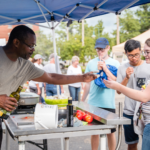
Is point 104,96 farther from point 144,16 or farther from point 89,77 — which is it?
point 144,16

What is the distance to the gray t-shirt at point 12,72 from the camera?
2.29 m

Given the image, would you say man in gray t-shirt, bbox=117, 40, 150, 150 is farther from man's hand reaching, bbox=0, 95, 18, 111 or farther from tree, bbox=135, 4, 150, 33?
tree, bbox=135, 4, 150, 33

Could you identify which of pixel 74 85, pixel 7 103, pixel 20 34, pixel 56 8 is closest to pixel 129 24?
pixel 74 85

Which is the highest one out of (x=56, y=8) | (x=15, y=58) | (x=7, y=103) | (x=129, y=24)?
(x=129, y=24)

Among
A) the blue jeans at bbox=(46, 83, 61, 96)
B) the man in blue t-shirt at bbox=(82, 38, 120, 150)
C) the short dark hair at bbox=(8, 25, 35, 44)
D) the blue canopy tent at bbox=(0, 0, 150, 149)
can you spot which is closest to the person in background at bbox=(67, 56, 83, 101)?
the blue jeans at bbox=(46, 83, 61, 96)

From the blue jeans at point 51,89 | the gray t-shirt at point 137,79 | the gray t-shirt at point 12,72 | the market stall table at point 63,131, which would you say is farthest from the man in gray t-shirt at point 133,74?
the blue jeans at point 51,89

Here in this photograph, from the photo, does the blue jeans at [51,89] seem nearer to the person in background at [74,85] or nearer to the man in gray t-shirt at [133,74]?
the person in background at [74,85]

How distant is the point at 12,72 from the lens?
2.36 meters

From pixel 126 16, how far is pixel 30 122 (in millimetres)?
37882

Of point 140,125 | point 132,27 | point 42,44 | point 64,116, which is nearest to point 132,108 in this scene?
point 140,125

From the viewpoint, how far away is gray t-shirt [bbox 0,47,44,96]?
2.29m

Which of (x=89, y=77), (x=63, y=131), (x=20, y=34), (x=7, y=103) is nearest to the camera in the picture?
(x=63, y=131)

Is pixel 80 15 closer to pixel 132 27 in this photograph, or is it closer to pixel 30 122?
pixel 30 122

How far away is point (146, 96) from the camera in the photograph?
213 centimetres
